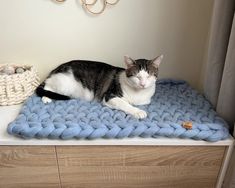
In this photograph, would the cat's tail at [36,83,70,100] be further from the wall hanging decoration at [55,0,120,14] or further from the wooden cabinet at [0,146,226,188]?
the wall hanging decoration at [55,0,120,14]

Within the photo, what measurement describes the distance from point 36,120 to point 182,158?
0.58 m

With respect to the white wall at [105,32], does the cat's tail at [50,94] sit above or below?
below

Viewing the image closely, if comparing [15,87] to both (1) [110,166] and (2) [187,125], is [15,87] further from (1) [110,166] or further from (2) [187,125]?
(2) [187,125]

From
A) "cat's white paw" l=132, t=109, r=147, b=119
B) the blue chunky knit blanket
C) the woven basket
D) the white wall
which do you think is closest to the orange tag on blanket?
the blue chunky knit blanket

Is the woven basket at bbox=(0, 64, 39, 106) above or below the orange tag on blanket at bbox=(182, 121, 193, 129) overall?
above

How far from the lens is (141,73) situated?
3.03 ft

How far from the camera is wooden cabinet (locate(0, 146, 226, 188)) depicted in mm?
831

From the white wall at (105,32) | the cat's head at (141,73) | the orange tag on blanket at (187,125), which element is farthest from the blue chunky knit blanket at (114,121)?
the white wall at (105,32)

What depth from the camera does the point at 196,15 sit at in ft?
3.70

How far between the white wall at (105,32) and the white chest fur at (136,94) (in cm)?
27

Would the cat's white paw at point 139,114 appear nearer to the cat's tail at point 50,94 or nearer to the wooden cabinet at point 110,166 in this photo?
the wooden cabinet at point 110,166

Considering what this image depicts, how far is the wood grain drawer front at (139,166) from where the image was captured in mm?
833

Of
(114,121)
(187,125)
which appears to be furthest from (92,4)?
(187,125)

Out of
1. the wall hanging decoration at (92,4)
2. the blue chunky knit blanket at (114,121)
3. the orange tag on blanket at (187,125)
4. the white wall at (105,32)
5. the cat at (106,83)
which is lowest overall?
the blue chunky knit blanket at (114,121)
